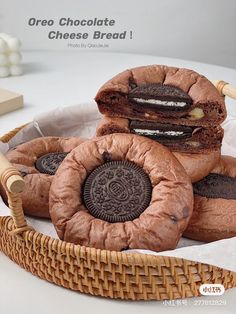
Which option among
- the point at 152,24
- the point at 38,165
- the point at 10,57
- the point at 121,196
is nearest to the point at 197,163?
the point at 121,196

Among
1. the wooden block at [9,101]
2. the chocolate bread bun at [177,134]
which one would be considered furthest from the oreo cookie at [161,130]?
the wooden block at [9,101]

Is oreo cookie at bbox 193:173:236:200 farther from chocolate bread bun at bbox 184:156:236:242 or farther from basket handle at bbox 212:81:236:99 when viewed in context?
basket handle at bbox 212:81:236:99

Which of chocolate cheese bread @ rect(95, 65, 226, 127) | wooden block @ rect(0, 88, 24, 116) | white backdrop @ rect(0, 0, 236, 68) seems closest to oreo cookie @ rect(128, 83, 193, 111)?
chocolate cheese bread @ rect(95, 65, 226, 127)

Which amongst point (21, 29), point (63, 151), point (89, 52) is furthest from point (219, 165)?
point (21, 29)

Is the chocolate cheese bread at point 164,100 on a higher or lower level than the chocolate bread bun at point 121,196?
higher

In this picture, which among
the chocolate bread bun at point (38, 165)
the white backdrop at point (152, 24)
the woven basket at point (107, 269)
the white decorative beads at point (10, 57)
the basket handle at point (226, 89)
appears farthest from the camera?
the white backdrop at point (152, 24)

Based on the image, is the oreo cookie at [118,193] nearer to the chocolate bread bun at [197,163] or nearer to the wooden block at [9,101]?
the chocolate bread bun at [197,163]
